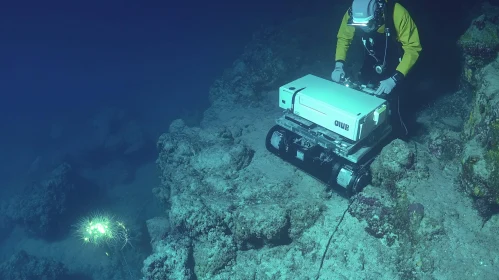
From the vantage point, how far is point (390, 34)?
477cm

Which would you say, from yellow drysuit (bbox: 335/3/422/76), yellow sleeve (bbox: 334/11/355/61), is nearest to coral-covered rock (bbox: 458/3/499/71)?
yellow drysuit (bbox: 335/3/422/76)

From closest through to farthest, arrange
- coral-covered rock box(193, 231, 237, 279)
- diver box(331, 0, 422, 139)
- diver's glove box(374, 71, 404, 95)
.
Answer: diver box(331, 0, 422, 139) → diver's glove box(374, 71, 404, 95) → coral-covered rock box(193, 231, 237, 279)

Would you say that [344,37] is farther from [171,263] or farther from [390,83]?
[171,263]

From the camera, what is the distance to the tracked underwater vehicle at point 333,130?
439 centimetres

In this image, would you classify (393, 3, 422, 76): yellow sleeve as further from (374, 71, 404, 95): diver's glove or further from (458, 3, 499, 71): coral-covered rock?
(458, 3, 499, 71): coral-covered rock

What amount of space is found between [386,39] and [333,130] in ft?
6.38

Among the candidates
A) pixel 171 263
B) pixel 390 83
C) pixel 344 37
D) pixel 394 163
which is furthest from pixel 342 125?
pixel 171 263

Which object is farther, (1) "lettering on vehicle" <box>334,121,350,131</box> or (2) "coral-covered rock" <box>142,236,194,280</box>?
(2) "coral-covered rock" <box>142,236,194,280</box>

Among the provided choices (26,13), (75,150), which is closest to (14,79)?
(26,13)

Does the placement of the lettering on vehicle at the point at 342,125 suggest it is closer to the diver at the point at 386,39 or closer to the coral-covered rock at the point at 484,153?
the diver at the point at 386,39

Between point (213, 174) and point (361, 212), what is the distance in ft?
10.9

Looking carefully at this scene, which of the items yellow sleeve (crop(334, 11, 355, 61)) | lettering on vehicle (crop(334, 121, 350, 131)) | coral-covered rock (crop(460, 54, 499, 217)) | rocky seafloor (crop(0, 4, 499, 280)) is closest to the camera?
coral-covered rock (crop(460, 54, 499, 217))

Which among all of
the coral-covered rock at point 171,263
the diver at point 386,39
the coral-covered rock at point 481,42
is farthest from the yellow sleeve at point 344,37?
the coral-covered rock at point 171,263

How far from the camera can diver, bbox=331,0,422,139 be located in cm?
450
